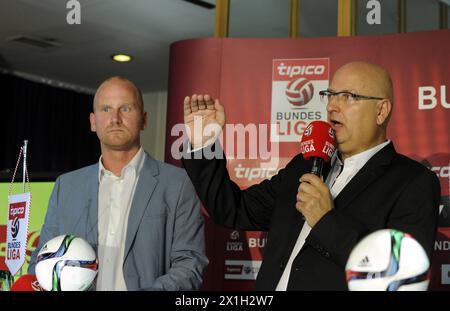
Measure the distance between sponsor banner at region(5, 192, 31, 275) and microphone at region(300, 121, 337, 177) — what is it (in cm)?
106

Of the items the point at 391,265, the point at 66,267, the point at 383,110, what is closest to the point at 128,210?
the point at 66,267

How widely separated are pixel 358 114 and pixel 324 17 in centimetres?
401

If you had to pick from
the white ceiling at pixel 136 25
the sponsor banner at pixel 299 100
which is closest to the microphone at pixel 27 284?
the sponsor banner at pixel 299 100

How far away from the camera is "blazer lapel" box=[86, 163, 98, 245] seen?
2438 millimetres

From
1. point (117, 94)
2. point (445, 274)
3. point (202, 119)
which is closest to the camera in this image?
point (202, 119)

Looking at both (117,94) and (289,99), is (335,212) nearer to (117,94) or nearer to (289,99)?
(117,94)

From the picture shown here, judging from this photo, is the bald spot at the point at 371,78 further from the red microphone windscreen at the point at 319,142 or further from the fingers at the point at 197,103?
the fingers at the point at 197,103

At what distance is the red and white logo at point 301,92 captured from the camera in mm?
3865

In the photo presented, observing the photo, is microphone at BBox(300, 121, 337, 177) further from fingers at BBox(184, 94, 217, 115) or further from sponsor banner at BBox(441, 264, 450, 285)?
sponsor banner at BBox(441, 264, 450, 285)

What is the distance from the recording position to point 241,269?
12.5 feet

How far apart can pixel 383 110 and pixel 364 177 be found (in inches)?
8.5

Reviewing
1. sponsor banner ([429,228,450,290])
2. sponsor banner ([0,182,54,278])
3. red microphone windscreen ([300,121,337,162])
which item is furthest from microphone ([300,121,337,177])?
sponsor banner ([429,228,450,290])

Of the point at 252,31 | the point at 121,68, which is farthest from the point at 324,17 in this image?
the point at 121,68
